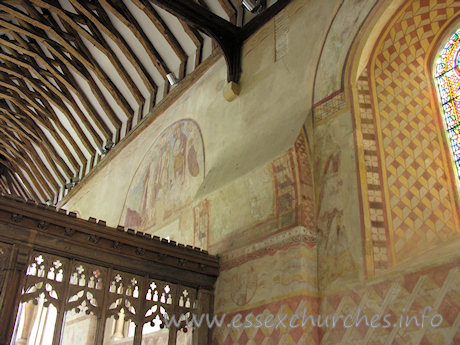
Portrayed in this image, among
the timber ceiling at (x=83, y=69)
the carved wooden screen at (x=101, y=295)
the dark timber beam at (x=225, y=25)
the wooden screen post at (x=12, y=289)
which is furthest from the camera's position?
the timber ceiling at (x=83, y=69)

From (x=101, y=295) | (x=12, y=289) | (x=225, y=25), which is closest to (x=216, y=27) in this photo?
(x=225, y=25)

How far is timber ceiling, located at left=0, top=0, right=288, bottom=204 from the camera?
9.03 meters

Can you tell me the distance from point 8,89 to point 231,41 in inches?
304

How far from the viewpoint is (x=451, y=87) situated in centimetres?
534

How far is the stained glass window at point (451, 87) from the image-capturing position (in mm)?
5137

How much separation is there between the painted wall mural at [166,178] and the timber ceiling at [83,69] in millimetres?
1218

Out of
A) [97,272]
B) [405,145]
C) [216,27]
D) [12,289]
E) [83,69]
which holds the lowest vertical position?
[12,289]

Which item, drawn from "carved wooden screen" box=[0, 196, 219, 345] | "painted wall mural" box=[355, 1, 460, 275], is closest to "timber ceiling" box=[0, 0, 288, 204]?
"painted wall mural" box=[355, 1, 460, 275]

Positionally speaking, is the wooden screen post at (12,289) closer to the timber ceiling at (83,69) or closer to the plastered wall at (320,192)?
the plastered wall at (320,192)

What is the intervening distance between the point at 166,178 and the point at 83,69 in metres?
4.01

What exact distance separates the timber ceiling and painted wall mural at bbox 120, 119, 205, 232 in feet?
4.00

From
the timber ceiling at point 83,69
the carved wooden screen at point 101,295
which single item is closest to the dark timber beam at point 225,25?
the timber ceiling at point 83,69

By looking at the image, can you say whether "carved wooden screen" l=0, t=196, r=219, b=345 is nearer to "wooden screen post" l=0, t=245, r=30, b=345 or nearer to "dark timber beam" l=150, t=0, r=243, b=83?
"wooden screen post" l=0, t=245, r=30, b=345

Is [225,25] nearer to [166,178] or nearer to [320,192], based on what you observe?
[166,178]
